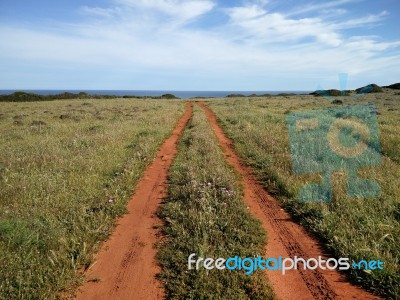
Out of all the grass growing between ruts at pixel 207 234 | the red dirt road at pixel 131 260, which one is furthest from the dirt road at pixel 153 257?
the grass growing between ruts at pixel 207 234

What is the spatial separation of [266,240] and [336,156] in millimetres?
6751

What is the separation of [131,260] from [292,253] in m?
2.90

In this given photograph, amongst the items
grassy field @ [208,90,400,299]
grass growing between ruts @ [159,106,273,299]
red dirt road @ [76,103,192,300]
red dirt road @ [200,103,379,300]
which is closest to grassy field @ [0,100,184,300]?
red dirt road @ [76,103,192,300]

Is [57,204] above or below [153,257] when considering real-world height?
Result: above

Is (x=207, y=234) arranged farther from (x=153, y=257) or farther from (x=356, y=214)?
(x=356, y=214)

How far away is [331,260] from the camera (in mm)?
5340

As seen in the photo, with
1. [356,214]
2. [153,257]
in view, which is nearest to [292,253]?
[356,214]

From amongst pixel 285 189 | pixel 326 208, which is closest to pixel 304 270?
pixel 326 208

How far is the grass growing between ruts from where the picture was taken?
4676mm

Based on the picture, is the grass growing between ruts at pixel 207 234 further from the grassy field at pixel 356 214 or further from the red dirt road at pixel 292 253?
the grassy field at pixel 356 214

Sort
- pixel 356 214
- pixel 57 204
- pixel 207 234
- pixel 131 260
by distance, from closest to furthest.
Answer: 1. pixel 131 260
2. pixel 207 234
3. pixel 356 214
4. pixel 57 204

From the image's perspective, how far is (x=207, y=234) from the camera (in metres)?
6.02

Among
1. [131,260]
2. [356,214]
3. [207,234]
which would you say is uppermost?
[356,214]

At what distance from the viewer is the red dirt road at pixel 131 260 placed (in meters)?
4.79
